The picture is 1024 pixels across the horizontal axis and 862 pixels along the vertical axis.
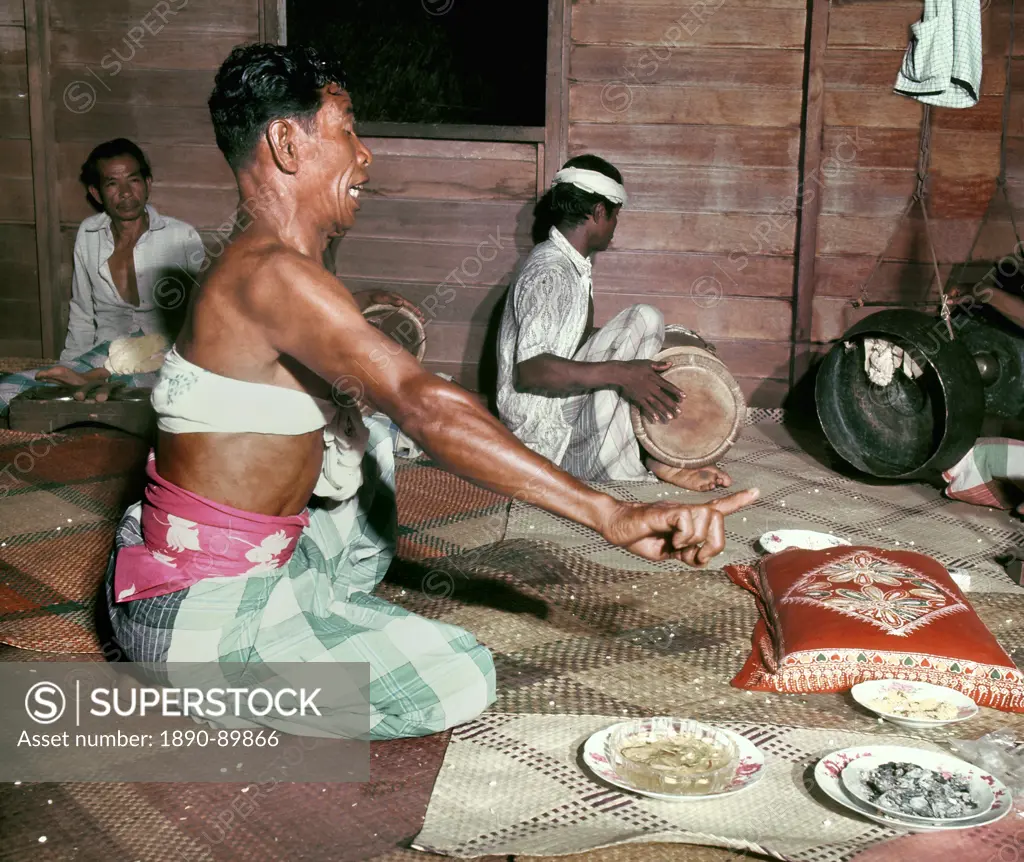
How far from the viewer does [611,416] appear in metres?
4.95

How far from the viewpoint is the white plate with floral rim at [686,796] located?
7.32 ft

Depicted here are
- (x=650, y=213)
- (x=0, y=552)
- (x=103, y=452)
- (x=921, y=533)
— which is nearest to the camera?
(x=0, y=552)

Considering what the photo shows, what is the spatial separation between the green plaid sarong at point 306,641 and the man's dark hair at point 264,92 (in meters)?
1.00

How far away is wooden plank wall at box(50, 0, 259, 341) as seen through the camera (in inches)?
249

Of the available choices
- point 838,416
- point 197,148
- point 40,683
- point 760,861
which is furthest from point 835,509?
point 197,148

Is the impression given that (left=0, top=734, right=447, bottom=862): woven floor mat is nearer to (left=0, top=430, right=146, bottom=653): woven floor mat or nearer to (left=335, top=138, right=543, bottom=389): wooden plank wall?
(left=0, top=430, right=146, bottom=653): woven floor mat

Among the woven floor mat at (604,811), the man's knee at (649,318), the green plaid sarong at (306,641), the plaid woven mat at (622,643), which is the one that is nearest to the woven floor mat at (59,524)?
the green plaid sarong at (306,641)

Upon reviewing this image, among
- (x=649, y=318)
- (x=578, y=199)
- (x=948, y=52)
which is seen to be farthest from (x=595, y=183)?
(x=948, y=52)

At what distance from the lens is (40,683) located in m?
2.86

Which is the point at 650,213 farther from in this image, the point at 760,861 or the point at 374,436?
the point at 760,861

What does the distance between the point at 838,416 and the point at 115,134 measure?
4.52 metres

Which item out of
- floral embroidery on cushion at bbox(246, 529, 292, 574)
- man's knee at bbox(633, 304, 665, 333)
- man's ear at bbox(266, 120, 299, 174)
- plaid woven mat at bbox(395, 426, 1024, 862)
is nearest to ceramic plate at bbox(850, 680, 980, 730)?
plaid woven mat at bbox(395, 426, 1024, 862)

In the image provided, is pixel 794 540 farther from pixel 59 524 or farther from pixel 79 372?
pixel 79 372

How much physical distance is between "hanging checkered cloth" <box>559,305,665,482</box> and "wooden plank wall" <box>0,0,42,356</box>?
3765 mm
